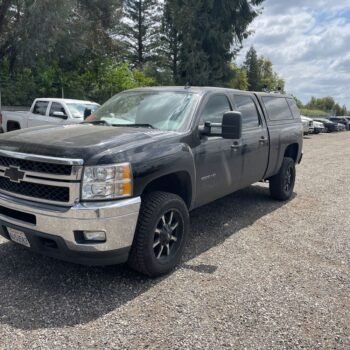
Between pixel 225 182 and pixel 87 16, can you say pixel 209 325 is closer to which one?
pixel 225 182

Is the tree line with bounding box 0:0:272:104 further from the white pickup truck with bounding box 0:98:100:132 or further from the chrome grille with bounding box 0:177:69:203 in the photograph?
the chrome grille with bounding box 0:177:69:203

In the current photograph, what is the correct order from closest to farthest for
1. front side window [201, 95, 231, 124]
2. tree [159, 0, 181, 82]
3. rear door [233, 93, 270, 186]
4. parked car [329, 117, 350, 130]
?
front side window [201, 95, 231, 124]
rear door [233, 93, 270, 186]
tree [159, 0, 181, 82]
parked car [329, 117, 350, 130]

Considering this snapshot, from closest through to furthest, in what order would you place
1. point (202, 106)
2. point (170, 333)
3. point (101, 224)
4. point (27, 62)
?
point (170, 333) → point (101, 224) → point (202, 106) → point (27, 62)

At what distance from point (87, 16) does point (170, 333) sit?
70.9 feet

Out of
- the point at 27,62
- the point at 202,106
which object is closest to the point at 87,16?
the point at 27,62

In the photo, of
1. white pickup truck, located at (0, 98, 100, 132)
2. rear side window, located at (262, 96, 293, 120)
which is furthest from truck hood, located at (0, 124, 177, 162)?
white pickup truck, located at (0, 98, 100, 132)

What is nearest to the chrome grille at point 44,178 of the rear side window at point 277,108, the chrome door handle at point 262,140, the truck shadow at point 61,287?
the truck shadow at point 61,287

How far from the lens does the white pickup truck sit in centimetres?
1229

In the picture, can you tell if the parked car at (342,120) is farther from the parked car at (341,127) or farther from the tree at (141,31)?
the tree at (141,31)

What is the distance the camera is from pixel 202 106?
15.2ft

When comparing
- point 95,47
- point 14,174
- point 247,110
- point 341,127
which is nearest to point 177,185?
point 14,174

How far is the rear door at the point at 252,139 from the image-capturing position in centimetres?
553

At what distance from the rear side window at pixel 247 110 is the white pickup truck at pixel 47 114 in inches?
275

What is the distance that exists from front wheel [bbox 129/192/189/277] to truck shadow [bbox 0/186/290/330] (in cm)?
19
